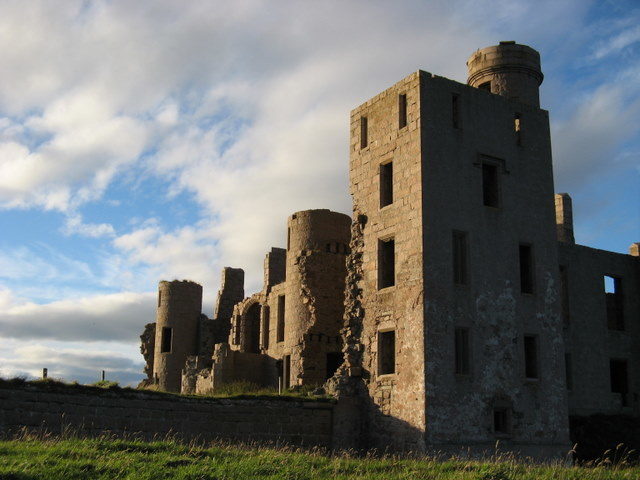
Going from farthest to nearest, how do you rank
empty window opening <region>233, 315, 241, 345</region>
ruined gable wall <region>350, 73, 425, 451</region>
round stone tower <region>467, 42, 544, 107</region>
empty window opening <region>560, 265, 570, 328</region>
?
empty window opening <region>233, 315, 241, 345</region> < empty window opening <region>560, 265, 570, 328</region> < round stone tower <region>467, 42, 544, 107</region> < ruined gable wall <region>350, 73, 425, 451</region>

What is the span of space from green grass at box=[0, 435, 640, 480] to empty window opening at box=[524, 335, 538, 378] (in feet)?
→ 18.6

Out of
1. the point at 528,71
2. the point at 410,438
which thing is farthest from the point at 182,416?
the point at 528,71

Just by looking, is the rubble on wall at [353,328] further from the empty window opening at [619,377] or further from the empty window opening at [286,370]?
the empty window opening at [619,377]

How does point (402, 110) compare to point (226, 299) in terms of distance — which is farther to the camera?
point (226, 299)

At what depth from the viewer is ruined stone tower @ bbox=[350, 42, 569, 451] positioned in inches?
709

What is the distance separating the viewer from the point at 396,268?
19.0 metres

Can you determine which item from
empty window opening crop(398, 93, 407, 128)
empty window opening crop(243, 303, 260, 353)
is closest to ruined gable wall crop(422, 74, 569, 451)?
empty window opening crop(398, 93, 407, 128)

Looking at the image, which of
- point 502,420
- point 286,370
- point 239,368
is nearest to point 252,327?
point 239,368

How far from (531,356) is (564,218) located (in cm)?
889

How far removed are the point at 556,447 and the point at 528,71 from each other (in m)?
11.0

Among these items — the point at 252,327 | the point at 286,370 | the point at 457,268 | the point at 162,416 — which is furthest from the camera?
the point at 252,327

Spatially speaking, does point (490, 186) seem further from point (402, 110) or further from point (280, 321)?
point (280, 321)

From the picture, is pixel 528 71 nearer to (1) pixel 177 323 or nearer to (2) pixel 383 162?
(2) pixel 383 162

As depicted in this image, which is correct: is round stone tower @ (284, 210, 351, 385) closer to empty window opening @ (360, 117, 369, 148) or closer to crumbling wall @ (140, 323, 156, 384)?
empty window opening @ (360, 117, 369, 148)
